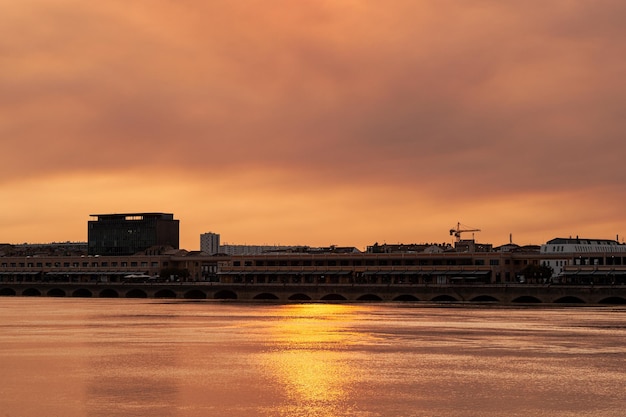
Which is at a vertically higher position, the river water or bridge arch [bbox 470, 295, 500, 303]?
bridge arch [bbox 470, 295, 500, 303]

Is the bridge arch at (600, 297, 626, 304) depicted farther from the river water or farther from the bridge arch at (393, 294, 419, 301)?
the river water

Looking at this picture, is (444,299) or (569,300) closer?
(569,300)

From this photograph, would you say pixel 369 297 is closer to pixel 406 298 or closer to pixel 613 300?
pixel 406 298

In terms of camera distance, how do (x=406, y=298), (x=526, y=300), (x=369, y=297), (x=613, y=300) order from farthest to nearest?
(x=369, y=297) → (x=406, y=298) → (x=526, y=300) → (x=613, y=300)

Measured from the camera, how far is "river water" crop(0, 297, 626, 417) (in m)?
54.3

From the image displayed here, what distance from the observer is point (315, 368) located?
70.0 meters

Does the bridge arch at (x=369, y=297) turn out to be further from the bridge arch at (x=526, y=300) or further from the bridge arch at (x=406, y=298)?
the bridge arch at (x=526, y=300)

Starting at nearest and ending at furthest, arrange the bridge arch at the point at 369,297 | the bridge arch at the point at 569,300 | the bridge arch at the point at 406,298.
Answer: the bridge arch at the point at 569,300, the bridge arch at the point at 406,298, the bridge arch at the point at 369,297

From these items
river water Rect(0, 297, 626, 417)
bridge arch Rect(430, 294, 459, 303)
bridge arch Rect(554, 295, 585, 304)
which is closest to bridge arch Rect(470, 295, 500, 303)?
bridge arch Rect(430, 294, 459, 303)

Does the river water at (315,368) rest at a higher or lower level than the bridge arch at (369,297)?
lower

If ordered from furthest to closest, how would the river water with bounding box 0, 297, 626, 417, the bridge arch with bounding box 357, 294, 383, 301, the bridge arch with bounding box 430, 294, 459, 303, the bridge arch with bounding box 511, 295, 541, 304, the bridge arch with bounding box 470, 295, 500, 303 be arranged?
the bridge arch with bounding box 357, 294, 383, 301, the bridge arch with bounding box 430, 294, 459, 303, the bridge arch with bounding box 470, 295, 500, 303, the bridge arch with bounding box 511, 295, 541, 304, the river water with bounding box 0, 297, 626, 417

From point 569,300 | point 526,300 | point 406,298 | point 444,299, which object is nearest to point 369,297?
point 406,298

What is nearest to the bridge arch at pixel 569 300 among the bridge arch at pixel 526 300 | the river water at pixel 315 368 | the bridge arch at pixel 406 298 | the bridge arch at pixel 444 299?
the bridge arch at pixel 526 300

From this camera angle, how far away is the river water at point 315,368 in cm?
5434
